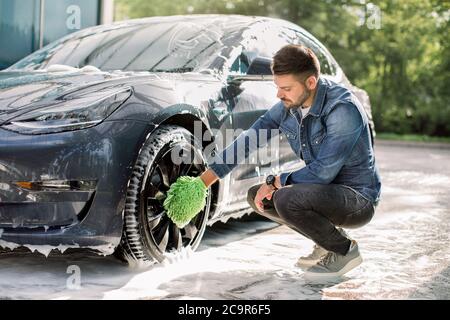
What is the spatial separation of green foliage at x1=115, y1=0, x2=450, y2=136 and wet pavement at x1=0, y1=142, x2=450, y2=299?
636 inches

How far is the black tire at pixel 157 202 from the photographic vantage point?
3.51m

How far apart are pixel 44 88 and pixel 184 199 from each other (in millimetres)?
916

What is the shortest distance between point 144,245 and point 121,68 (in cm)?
139

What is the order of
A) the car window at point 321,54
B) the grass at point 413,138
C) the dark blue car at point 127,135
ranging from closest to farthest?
the dark blue car at point 127,135 → the car window at point 321,54 → the grass at point 413,138

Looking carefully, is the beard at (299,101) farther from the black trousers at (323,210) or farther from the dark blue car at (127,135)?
the dark blue car at (127,135)

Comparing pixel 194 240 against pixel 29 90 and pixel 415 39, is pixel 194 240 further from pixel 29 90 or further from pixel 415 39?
pixel 415 39

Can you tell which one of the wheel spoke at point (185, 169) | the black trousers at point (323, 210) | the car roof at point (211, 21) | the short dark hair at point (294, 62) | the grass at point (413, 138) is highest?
the car roof at point (211, 21)

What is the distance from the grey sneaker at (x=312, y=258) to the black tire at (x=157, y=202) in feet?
1.88

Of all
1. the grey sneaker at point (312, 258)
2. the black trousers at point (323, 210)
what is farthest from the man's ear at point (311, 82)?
the grey sneaker at point (312, 258)

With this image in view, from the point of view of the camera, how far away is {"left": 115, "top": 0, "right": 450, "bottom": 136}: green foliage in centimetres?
2125

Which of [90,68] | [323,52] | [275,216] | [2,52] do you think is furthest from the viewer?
[2,52]
